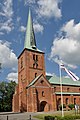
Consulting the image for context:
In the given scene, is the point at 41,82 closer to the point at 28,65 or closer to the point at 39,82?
the point at 39,82

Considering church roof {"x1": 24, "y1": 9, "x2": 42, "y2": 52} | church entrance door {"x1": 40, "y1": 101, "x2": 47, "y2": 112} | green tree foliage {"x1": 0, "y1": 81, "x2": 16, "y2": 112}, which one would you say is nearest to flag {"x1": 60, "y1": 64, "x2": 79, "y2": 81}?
church entrance door {"x1": 40, "y1": 101, "x2": 47, "y2": 112}

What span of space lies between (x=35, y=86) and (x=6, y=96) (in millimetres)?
33317

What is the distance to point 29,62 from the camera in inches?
2360

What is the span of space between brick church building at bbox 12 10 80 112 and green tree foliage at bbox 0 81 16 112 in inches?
831

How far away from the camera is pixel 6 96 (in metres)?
84.3

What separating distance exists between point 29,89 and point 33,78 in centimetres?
510

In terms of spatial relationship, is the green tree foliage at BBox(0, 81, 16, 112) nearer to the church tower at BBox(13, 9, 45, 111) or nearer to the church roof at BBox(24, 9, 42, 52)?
the church tower at BBox(13, 9, 45, 111)

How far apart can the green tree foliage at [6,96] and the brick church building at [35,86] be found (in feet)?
69.3

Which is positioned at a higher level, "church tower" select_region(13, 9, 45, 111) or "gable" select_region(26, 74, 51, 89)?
"church tower" select_region(13, 9, 45, 111)

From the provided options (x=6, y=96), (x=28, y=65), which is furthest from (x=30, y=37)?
(x=6, y=96)

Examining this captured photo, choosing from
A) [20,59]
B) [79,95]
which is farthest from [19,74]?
[79,95]

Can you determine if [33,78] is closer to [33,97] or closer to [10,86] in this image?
[33,97]

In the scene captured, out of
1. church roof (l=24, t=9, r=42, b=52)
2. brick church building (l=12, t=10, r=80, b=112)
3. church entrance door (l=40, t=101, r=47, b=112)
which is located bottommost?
church entrance door (l=40, t=101, r=47, b=112)

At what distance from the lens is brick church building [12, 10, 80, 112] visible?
54656mm
